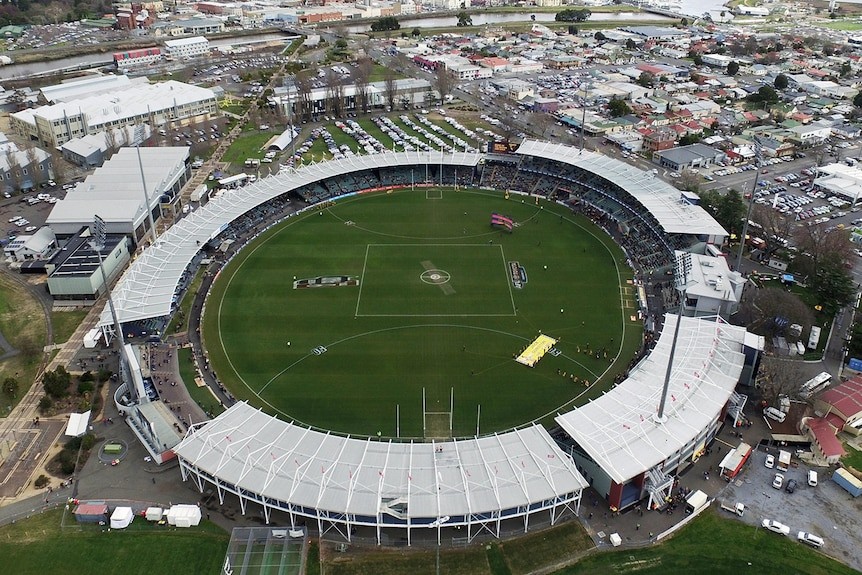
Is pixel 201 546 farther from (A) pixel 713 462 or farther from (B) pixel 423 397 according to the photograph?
(A) pixel 713 462

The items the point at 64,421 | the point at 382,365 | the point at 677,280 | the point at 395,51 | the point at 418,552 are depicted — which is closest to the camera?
the point at 418,552

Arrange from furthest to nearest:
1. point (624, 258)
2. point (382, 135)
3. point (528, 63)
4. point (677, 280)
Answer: point (528, 63) < point (382, 135) < point (624, 258) < point (677, 280)

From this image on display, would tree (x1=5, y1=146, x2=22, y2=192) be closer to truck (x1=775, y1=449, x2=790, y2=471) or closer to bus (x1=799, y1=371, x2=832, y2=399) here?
truck (x1=775, y1=449, x2=790, y2=471)

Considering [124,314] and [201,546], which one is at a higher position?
[124,314]

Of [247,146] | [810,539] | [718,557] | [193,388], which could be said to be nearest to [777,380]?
[810,539]

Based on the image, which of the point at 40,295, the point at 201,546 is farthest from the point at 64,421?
the point at 40,295

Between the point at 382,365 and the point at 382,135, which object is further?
the point at 382,135

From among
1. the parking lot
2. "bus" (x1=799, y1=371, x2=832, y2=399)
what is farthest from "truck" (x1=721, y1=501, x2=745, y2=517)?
"bus" (x1=799, y1=371, x2=832, y2=399)

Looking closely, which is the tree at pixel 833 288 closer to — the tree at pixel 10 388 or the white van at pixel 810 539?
the white van at pixel 810 539
